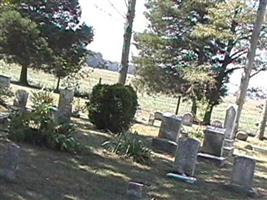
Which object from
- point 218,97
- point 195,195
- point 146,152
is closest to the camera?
point 195,195

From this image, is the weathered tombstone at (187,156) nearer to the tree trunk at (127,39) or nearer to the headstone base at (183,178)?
the headstone base at (183,178)

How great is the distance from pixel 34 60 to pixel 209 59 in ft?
35.9

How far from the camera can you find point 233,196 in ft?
32.7

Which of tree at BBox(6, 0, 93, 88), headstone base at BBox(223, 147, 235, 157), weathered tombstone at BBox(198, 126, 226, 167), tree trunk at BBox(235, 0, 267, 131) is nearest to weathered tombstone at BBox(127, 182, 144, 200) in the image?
weathered tombstone at BBox(198, 126, 226, 167)

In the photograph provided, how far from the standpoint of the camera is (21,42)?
3362 centimetres

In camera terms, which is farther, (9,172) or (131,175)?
(131,175)

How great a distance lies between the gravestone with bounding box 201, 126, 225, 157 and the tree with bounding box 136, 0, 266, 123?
16.9 metres

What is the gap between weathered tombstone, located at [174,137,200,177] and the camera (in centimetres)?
1080

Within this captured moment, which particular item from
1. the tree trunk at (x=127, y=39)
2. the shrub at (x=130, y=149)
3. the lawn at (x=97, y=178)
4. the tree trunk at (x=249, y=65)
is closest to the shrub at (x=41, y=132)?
the lawn at (x=97, y=178)

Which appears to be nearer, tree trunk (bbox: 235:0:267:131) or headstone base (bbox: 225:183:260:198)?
headstone base (bbox: 225:183:260:198)

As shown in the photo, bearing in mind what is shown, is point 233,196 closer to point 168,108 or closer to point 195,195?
point 195,195

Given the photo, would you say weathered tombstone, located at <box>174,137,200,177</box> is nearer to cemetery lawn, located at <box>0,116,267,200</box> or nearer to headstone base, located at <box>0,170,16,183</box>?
cemetery lawn, located at <box>0,116,267,200</box>

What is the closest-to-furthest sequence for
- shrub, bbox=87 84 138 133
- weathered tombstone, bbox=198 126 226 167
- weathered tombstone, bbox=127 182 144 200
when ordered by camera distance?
weathered tombstone, bbox=127 182 144 200, weathered tombstone, bbox=198 126 226 167, shrub, bbox=87 84 138 133

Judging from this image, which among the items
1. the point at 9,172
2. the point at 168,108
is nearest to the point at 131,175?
the point at 9,172
